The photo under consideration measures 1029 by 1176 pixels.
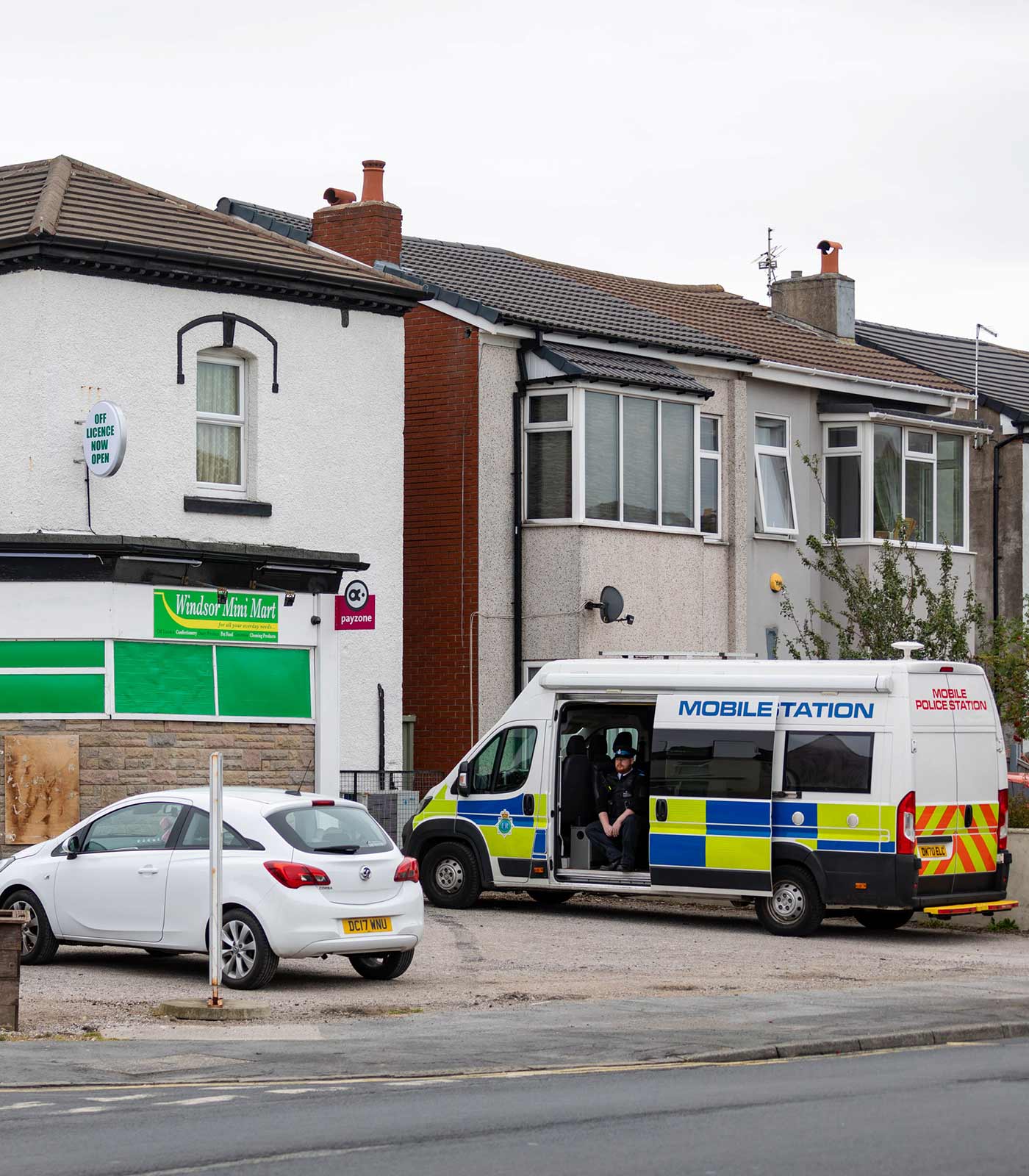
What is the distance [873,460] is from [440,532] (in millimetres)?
7854

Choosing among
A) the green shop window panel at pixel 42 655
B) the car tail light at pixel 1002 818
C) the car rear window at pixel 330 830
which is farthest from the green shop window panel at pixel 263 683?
the car tail light at pixel 1002 818

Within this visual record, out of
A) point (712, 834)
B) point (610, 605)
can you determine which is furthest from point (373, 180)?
point (712, 834)

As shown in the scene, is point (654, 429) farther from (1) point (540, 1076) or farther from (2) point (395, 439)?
(1) point (540, 1076)

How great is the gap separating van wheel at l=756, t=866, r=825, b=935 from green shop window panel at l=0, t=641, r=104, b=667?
7600 millimetres

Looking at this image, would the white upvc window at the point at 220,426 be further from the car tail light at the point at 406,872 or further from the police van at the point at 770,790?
the car tail light at the point at 406,872

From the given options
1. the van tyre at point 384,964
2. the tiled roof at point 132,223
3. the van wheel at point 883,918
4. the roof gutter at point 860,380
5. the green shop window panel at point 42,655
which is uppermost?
the tiled roof at point 132,223

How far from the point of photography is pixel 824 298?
36.7m

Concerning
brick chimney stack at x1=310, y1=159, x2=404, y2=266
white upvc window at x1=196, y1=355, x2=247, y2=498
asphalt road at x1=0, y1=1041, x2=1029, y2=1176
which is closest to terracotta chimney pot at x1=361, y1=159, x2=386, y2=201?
brick chimney stack at x1=310, y1=159, x2=404, y2=266

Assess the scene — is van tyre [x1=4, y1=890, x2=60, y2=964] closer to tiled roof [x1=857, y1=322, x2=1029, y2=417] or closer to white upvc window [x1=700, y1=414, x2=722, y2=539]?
white upvc window [x1=700, y1=414, x2=722, y2=539]

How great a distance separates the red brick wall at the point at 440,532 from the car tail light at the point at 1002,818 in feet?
29.4

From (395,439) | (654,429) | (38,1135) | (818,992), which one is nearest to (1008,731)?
(654,429)

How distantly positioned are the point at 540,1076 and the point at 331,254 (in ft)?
54.7

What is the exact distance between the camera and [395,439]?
25.8 metres

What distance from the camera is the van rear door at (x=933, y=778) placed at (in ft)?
63.6
